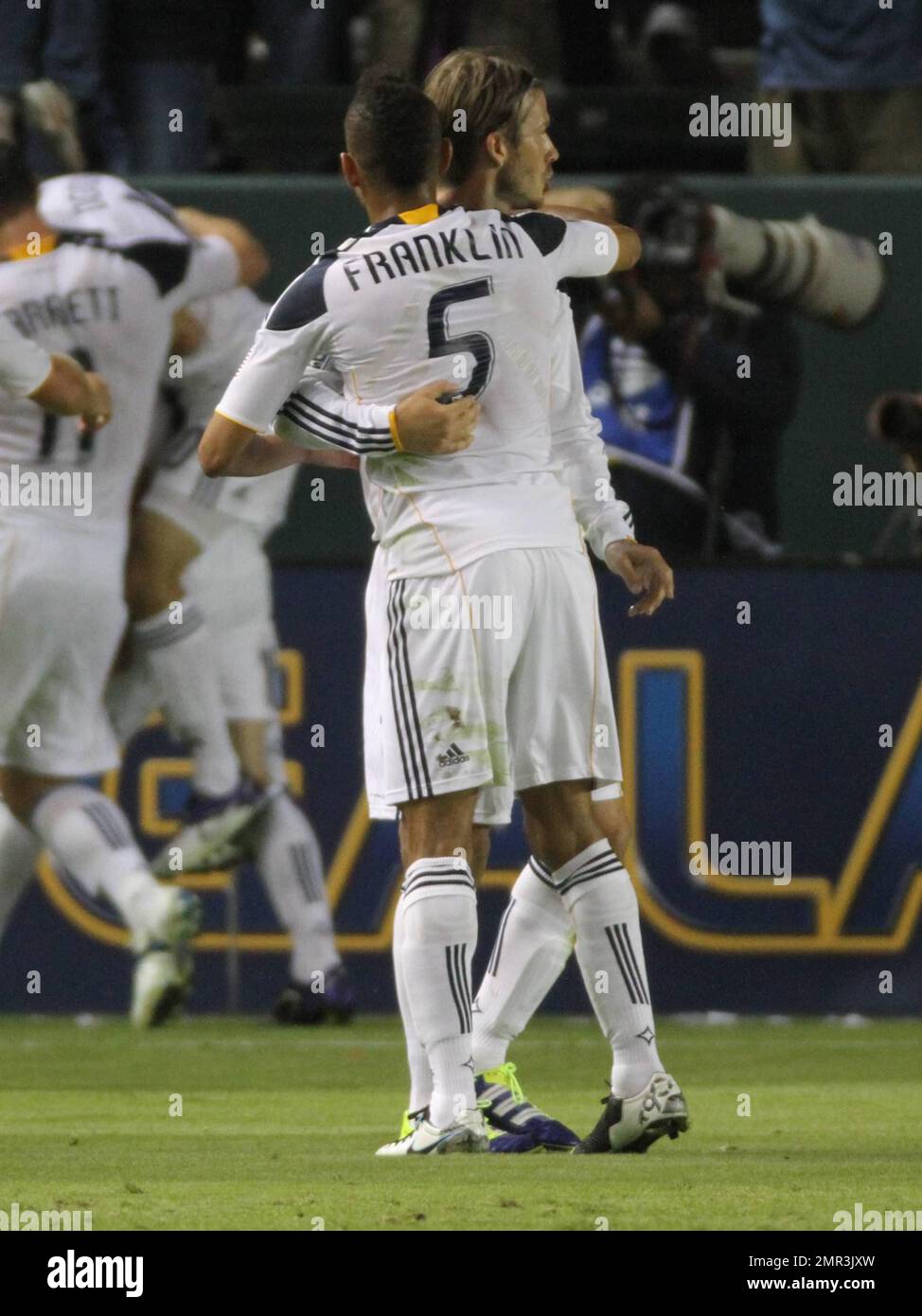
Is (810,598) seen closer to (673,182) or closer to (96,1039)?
(673,182)

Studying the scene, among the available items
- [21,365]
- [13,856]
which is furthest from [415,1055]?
[13,856]

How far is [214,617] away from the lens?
33.1ft

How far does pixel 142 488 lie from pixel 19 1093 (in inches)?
125

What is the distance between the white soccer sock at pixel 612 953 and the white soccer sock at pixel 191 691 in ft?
14.9

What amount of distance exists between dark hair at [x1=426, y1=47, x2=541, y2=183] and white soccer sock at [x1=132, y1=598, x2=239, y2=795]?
4589 millimetres

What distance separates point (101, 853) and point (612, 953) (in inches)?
141

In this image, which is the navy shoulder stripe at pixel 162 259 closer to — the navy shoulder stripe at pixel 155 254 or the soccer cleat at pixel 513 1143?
the navy shoulder stripe at pixel 155 254

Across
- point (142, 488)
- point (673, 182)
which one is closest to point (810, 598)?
point (673, 182)

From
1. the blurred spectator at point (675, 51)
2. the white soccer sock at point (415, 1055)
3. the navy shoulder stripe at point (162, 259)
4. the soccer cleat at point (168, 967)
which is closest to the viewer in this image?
the white soccer sock at point (415, 1055)

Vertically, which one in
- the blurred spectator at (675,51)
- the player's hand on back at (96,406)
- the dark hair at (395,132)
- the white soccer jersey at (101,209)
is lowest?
the dark hair at (395,132)

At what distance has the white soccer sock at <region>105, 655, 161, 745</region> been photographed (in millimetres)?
9914

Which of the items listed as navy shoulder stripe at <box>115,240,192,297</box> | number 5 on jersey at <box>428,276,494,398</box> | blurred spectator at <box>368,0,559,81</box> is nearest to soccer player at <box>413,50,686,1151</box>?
number 5 on jersey at <box>428,276,494,398</box>

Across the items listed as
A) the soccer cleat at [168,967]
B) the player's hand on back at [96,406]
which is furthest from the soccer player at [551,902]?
the soccer cleat at [168,967]

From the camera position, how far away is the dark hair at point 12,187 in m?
9.63
